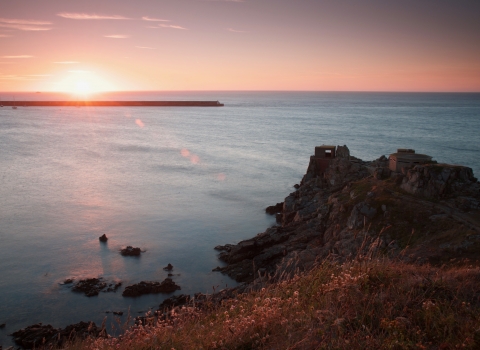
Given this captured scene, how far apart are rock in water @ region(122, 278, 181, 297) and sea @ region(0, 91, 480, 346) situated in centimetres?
45

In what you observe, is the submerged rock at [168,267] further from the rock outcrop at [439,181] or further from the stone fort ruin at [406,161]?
the stone fort ruin at [406,161]

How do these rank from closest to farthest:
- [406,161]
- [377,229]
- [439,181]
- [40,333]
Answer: [40,333] → [377,229] → [439,181] → [406,161]

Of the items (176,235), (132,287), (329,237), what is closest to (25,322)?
(132,287)

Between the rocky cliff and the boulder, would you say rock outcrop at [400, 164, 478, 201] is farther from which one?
the boulder

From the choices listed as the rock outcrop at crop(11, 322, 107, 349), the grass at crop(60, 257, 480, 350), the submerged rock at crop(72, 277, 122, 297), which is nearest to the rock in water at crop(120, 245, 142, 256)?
the submerged rock at crop(72, 277, 122, 297)

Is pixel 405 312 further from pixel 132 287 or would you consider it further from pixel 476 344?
pixel 132 287

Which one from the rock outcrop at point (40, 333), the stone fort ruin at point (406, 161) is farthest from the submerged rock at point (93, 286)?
the stone fort ruin at point (406, 161)

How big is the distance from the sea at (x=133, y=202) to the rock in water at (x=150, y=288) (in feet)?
1.49

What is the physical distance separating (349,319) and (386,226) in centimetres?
1495

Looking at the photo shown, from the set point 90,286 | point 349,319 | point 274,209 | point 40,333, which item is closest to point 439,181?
point 274,209

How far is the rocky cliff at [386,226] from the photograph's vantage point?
19141 millimetres

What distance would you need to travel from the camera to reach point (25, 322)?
2052 cm

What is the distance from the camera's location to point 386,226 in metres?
19.8

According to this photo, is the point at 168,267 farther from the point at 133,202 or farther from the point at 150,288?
the point at 133,202
